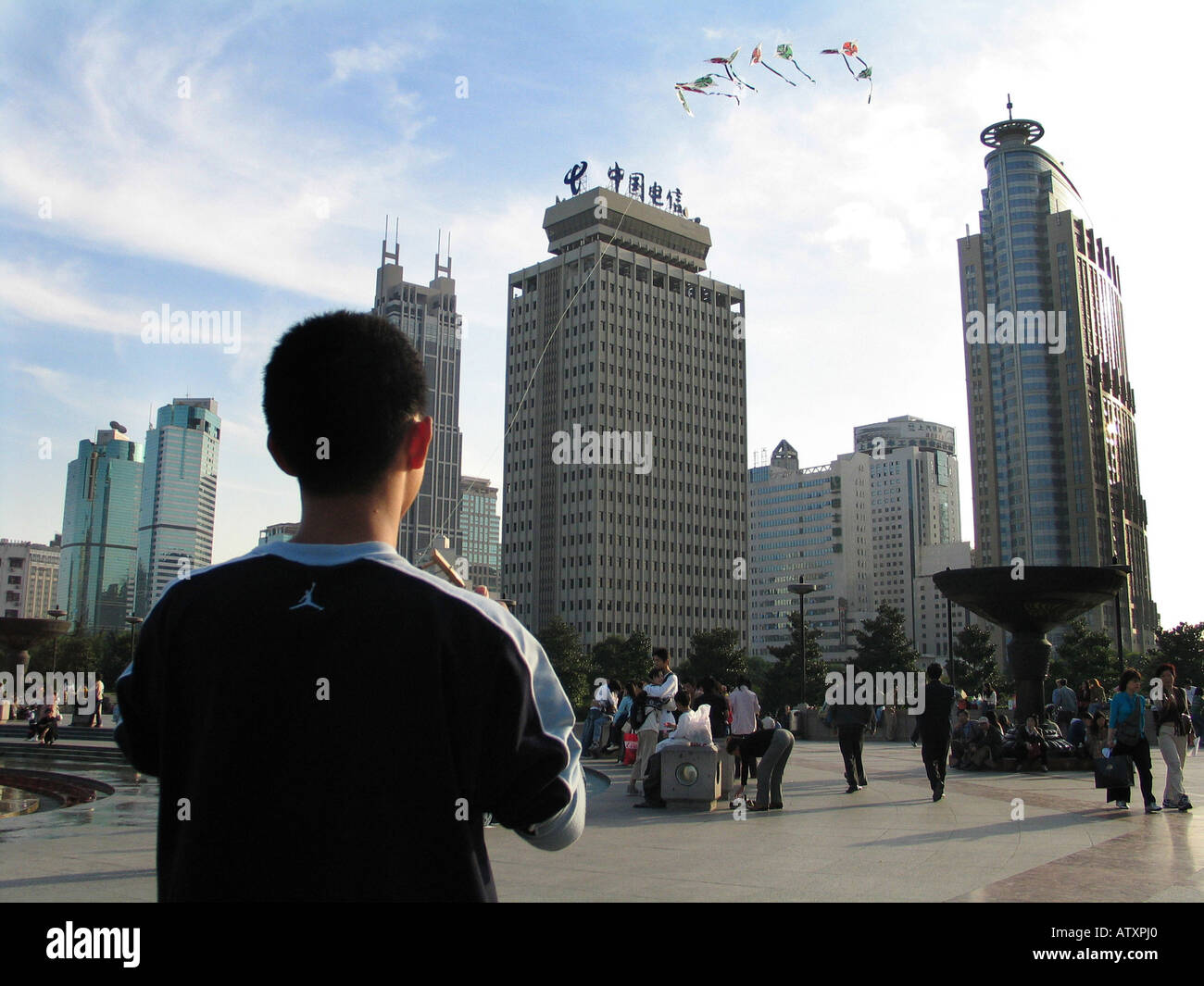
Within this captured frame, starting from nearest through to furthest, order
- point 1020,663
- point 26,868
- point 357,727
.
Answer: point 357,727, point 26,868, point 1020,663

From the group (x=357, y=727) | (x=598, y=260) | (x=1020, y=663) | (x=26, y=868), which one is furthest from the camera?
(x=598, y=260)

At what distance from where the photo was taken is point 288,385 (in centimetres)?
202

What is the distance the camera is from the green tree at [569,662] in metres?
74.6

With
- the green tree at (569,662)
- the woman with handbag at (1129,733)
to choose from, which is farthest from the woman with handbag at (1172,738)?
the green tree at (569,662)

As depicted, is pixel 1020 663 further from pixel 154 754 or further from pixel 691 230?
pixel 691 230

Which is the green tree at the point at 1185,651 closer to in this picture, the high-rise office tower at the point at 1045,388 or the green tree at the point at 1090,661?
the green tree at the point at 1090,661

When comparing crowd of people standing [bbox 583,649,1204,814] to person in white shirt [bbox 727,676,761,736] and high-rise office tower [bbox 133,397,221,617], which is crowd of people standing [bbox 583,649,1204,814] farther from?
high-rise office tower [bbox 133,397,221,617]

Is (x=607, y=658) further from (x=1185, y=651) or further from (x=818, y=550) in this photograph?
(x=818, y=550)

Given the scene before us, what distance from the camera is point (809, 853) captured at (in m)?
8.91

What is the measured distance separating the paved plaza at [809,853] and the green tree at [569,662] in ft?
184

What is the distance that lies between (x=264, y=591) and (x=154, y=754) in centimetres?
49

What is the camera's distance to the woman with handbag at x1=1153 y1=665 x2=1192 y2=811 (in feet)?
40.4

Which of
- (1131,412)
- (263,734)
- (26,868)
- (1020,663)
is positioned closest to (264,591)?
(263,734)
